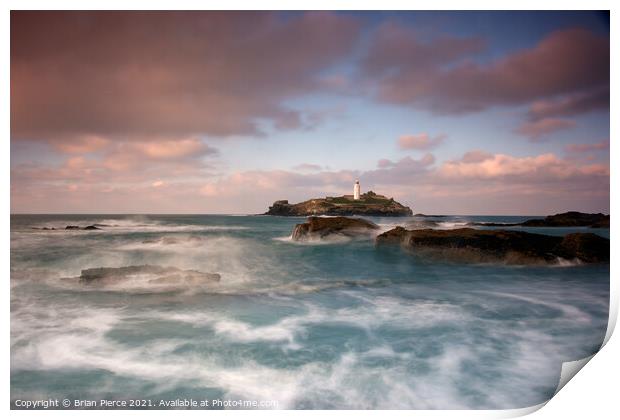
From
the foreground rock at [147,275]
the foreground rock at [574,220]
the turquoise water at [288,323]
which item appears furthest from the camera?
the foreground rock at [147,275]

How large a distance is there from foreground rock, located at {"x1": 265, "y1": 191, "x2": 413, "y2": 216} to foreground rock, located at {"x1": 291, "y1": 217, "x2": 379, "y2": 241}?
24cm

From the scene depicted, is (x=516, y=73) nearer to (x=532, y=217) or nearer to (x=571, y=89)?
(x=571, y=89)

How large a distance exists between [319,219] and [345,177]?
112cm

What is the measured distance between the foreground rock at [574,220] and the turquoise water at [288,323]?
0.41 ft

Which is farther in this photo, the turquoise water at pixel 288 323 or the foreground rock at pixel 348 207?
the foreground rock at pixel 348 207

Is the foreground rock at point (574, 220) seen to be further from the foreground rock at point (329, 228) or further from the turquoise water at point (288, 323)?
the foreground rock at point (329, 228)

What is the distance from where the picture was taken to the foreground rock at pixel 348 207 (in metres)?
4.48

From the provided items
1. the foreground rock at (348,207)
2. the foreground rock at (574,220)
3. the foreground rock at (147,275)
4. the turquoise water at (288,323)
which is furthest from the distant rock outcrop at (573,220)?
the foreground rock at (147,275)

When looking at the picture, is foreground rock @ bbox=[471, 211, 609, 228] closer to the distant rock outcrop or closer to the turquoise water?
the distant rock outcrop

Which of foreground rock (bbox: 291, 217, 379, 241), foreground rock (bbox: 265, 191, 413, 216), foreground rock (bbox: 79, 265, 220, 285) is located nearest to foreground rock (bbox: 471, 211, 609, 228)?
foreground rock (bbox: 265, 191, 413, 216)

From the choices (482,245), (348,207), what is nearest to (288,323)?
(348,207)

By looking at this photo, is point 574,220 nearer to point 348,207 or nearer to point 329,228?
point 348,207

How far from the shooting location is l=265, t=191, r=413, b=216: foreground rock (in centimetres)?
448
